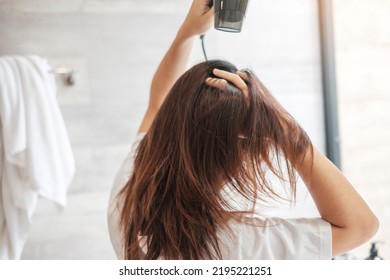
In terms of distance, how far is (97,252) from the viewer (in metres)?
1.26

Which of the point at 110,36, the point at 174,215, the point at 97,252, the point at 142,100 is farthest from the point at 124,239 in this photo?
the point at 110,36

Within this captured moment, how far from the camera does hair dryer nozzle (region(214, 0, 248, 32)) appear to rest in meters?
0.89

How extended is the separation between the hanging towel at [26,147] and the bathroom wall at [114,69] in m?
0.04

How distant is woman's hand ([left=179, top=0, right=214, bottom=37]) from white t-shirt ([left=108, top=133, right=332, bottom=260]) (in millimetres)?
470

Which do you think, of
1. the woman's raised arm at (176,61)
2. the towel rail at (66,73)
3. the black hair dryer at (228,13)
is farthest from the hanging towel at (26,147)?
the black hair dryer at (228,13)

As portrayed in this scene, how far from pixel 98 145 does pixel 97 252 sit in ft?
1.04

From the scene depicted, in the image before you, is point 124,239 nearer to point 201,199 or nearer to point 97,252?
point 201,199

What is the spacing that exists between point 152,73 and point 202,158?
491mm

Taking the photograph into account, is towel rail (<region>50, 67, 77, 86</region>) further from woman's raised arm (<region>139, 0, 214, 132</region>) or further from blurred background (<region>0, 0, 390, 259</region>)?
woman's raised arm (<region>139, 0, 214, 132</region>)

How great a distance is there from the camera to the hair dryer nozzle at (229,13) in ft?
2.93

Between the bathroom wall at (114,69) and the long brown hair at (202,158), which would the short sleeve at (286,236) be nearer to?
the long brown hair at (202,158)

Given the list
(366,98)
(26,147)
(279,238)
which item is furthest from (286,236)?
(26,147)

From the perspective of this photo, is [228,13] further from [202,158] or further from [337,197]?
[337,197]

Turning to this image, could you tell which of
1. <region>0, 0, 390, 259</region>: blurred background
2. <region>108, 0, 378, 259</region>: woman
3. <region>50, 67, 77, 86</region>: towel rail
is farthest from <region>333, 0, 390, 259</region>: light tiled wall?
<region>50, 67, 77, 86</region>: towel rail
